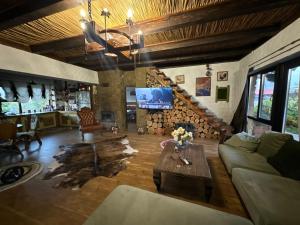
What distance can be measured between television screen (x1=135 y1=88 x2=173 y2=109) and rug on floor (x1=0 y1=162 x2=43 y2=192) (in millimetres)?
3410

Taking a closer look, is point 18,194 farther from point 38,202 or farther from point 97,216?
point 97,216

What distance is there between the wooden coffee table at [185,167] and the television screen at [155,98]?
8.36 ft

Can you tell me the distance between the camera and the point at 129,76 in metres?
5.95

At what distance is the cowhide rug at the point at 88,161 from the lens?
249cm

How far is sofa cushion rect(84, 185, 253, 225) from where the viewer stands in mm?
1044

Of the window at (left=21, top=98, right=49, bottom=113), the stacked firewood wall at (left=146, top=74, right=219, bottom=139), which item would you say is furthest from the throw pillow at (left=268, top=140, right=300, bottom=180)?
the window at (left=21, top=98, right=49, bottom=113)

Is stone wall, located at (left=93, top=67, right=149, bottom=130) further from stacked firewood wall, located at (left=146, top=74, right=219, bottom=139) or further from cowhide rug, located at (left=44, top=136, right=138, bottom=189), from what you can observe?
cowhide rug, located at (left=44, top=136, right=138, bottom=189)

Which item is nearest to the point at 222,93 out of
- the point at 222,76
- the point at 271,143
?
the point at 222,76

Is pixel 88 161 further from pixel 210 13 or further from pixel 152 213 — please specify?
pixel 210 13

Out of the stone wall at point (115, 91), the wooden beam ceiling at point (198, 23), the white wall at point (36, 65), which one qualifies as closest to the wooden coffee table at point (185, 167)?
the wooden beam ceiling at point (198, 23)

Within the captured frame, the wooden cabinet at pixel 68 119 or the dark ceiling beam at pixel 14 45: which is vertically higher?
the dark ceiling beam at pixel 14 45

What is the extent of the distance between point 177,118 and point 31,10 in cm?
438

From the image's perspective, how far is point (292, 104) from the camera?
2473 mm

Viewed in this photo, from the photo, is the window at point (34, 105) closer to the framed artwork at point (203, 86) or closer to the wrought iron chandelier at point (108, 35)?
the wrought iron chandelier at point (108, 35)
